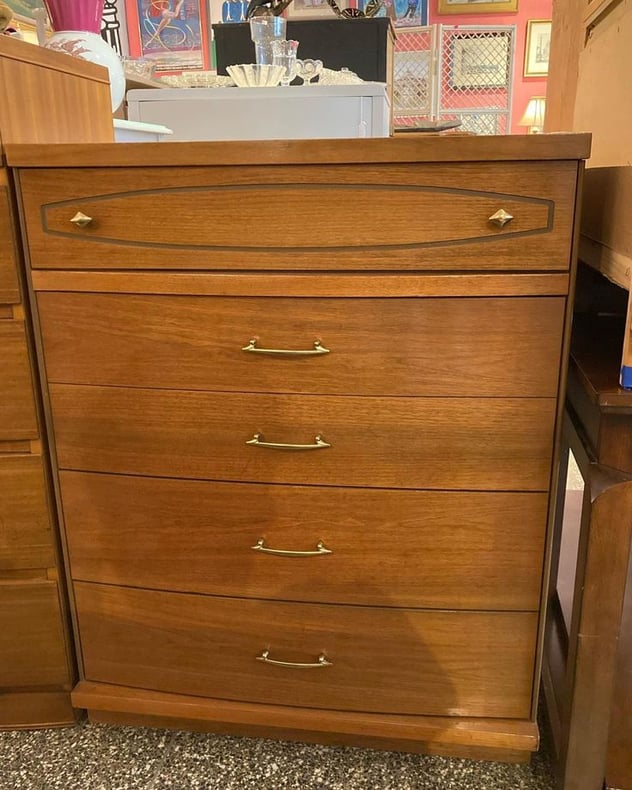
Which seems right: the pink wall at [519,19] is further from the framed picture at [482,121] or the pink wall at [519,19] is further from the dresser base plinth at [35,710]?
the dresser base plinth at [35,710]

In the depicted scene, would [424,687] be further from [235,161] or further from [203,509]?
[235,161]

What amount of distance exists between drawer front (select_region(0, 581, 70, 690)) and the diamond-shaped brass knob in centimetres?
82

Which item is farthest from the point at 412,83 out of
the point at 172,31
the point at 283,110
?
the point at 283,110

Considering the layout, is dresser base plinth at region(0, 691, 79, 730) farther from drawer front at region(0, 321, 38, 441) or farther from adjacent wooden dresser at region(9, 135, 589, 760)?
drawer front at region(0, 321, 38, 441)

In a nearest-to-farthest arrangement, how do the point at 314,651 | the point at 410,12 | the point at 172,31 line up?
the point at 314,651
the point at 172,31
the point at 410,12

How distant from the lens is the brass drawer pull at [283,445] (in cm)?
94

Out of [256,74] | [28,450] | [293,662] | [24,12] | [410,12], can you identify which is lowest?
[293,662]

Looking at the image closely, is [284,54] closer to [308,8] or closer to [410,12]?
[308,8]

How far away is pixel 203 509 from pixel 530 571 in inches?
18.2

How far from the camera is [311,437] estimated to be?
3.09ft

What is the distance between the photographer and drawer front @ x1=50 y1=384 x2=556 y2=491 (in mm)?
905

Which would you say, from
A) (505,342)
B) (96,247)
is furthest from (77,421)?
(505,342)

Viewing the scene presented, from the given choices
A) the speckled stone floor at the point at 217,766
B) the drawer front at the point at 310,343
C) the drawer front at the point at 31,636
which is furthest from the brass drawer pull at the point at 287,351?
the speckled stone floor at the point at 217,766

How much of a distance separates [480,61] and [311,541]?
4302 mm
